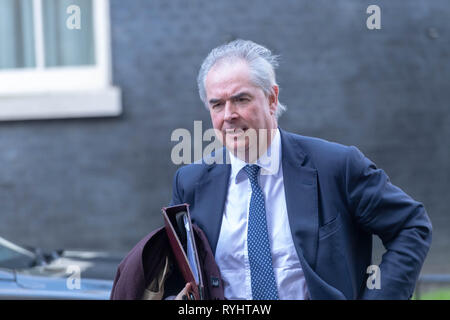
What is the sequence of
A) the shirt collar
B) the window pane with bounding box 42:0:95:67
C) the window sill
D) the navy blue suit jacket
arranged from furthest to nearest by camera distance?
the window pane with bounding box 42:0:95:67, the window sill, the shirt collar, the navy blue suit jacket

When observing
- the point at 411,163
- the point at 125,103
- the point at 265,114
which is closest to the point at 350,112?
the point at 411,163

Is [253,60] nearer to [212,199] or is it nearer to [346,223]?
[212,199]

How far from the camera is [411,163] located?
754cm

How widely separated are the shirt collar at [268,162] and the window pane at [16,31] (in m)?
6.01

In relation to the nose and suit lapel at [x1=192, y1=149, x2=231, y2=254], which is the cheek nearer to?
the nose

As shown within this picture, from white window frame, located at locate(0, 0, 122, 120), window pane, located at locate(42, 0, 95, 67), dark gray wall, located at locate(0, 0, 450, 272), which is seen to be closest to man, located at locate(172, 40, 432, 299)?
dark gray wall, located at locate(0, 0, 450, 272)

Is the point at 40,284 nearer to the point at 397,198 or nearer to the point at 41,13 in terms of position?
the point at 397,198

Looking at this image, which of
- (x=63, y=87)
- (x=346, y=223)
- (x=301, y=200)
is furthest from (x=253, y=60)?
(x=63, y=87)

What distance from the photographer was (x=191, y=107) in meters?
7.32

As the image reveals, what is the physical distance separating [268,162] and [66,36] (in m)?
5.95

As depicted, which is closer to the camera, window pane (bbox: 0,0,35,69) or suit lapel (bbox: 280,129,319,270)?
suit lapel (bbox: 280,129,319,270)

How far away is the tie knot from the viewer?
2264 mm

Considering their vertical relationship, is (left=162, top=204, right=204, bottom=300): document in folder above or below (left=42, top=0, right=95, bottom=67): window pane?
below
